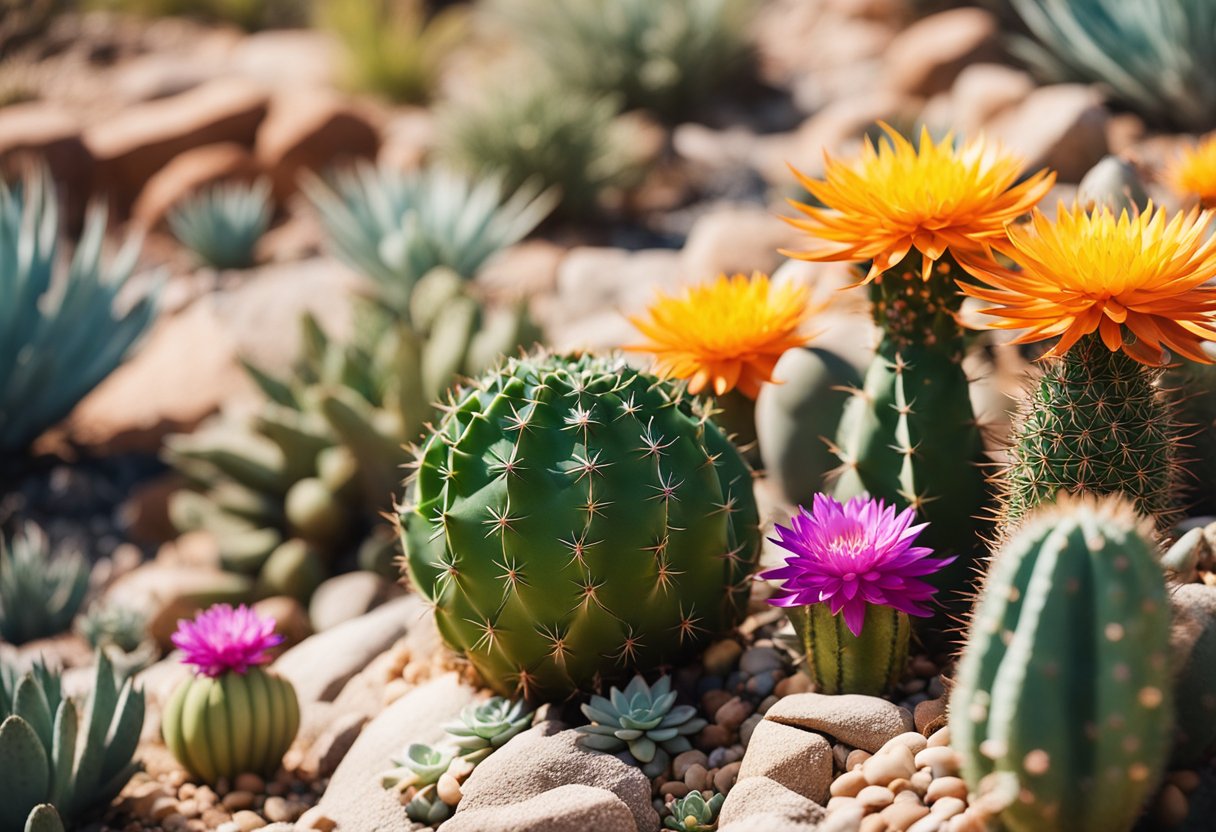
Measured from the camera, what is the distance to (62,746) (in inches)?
108

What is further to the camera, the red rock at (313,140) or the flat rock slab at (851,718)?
the red rock at (313,140)

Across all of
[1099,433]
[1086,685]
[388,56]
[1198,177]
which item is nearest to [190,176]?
[388,56]

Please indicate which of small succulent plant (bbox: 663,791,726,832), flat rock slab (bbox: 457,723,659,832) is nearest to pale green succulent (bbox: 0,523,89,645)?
flat rock slab (bbox: 457,723,659,832)

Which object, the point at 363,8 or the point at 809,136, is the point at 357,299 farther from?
the point at 363,8

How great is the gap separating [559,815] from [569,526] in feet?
1.90

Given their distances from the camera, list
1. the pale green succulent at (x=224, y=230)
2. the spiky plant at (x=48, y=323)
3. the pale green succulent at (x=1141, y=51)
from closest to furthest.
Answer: the spiky plant at (x=48, y=323) < the pale green succulent at (x=1141, y=51) < the pale green succulent at (x=224, y=230)

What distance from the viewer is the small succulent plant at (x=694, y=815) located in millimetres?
2342

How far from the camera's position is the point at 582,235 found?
712cm

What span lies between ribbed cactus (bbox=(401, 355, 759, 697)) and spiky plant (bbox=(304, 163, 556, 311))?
322cm

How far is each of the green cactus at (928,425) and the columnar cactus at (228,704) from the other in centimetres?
153

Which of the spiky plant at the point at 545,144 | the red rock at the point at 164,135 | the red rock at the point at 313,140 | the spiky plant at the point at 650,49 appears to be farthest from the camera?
the red rock at the point at 164,135

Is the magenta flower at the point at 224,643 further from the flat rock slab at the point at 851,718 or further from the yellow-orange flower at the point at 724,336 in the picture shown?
the flat rock slab at the point at 851,718

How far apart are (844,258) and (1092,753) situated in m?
1.12

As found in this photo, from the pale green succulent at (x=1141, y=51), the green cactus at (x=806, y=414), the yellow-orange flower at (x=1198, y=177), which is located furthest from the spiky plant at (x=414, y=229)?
the yellow-orange flower at (x=1198, y=177)
